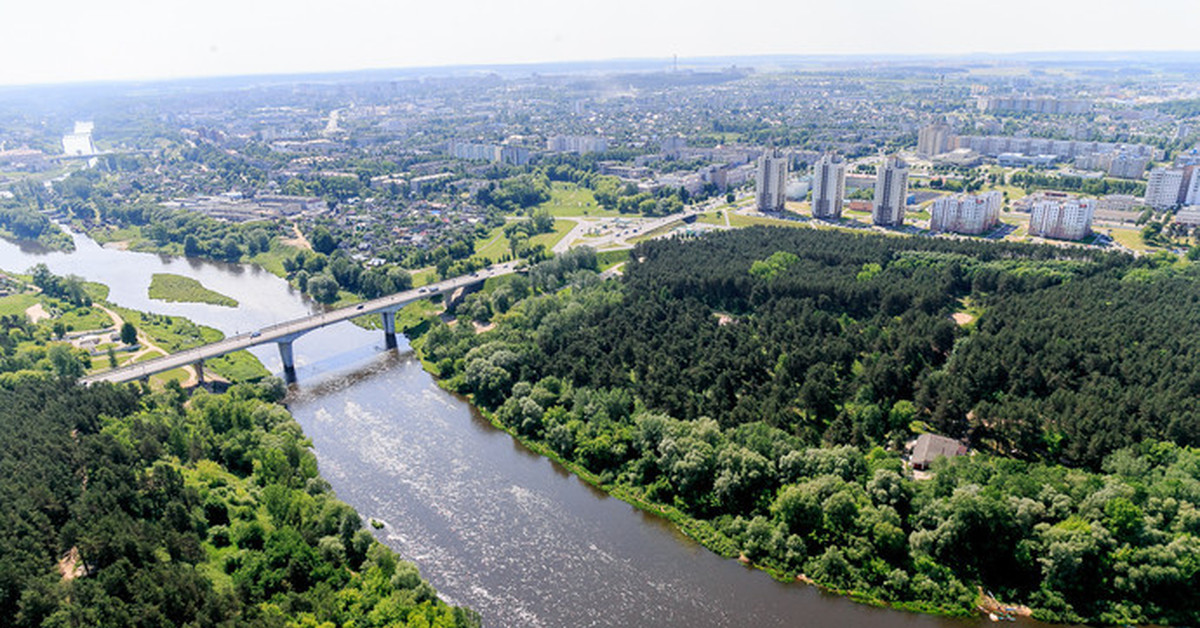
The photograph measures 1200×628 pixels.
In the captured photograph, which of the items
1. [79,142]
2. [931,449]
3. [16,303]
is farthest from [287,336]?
[79,142]

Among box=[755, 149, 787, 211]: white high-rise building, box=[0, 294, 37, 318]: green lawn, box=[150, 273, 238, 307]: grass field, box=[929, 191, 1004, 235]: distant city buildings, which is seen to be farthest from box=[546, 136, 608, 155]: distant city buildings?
box=[0, 294, 37, 318]: green lawn

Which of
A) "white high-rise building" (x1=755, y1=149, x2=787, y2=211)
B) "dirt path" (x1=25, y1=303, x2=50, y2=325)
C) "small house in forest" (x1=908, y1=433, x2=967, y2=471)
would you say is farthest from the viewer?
"white high-rise building" (x1=755, y1=149, x2=787, y2=211)

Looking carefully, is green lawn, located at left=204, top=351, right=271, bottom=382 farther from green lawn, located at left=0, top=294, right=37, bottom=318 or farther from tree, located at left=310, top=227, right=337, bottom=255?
tree, located at left=310, top=227, right=337, bottom=255

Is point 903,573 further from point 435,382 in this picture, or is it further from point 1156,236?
point 1156,236

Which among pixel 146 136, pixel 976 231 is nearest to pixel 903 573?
pixel 976 231

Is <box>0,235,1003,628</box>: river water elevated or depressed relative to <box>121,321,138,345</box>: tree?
depressed

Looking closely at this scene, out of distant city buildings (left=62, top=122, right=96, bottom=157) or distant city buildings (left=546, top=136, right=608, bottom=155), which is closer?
distant city buildings (left=546, top=136, right=608, bottom=155)
